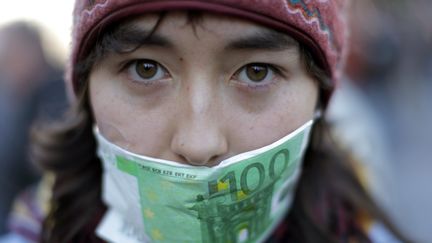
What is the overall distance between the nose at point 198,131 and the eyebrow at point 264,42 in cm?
16

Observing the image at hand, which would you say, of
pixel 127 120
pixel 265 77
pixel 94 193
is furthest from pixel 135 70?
pixel 94 193

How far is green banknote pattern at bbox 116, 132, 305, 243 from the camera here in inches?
56.6

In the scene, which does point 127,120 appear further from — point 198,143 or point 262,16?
point 262,16

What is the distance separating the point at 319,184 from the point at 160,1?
45.8 inches

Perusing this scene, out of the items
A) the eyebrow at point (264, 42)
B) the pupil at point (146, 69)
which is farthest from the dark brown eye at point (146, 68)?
the eyebrow at point (264, 42)

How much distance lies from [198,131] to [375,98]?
10.5 feet

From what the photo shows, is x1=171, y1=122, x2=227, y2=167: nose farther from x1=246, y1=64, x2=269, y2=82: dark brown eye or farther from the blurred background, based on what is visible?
the blurred background

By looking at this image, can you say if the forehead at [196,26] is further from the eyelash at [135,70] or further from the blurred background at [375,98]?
the blurred background at [375,98]

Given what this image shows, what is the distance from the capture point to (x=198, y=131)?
1.37 meters

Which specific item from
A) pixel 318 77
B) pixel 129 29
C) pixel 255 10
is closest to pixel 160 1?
pixel 129 29

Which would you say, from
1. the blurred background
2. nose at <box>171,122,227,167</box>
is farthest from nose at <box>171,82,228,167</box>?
the blurred background

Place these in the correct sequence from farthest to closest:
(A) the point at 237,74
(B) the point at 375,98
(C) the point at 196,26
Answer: (B) the point at 375,98 < (A) the point at 237,74 < (C) the point at 196,26

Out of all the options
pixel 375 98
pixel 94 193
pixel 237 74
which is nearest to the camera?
pixel 237 74

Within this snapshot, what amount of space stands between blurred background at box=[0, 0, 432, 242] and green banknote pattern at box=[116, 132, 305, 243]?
175 cm
